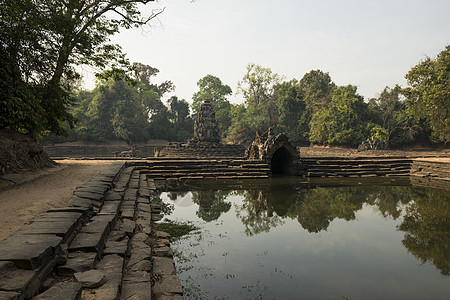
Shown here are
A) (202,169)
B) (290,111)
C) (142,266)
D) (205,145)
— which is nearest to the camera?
(142,266)

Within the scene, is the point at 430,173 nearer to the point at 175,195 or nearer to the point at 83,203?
the point at 175,195

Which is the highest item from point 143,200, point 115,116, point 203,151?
point 115,116

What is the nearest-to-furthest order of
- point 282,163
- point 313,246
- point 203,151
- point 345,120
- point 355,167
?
point 313,246 → point 355,167 → point 282,163 → point 203,151 → point 345,120

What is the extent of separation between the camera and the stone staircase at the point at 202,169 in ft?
43.2

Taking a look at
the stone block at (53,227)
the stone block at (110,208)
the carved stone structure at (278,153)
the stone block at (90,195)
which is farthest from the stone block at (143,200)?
the carved stone structure at (278,153)

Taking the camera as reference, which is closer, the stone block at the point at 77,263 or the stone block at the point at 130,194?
the stone block at the point at 77,263

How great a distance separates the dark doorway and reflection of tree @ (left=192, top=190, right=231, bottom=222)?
6517 millimetres

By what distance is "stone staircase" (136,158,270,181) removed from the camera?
43.2ft

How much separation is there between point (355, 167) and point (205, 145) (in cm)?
1501

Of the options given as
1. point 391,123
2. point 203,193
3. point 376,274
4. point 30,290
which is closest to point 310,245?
point 376,274

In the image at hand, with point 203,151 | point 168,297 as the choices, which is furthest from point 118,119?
point 168,297

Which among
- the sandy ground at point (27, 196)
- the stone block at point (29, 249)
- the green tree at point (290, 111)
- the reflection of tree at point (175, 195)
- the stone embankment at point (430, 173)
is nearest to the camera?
the stone block at point (29, 249)

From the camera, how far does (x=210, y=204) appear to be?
340 inches

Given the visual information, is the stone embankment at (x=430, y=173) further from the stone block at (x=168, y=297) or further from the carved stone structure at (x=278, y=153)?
the stone block at (x=168, y=297)
